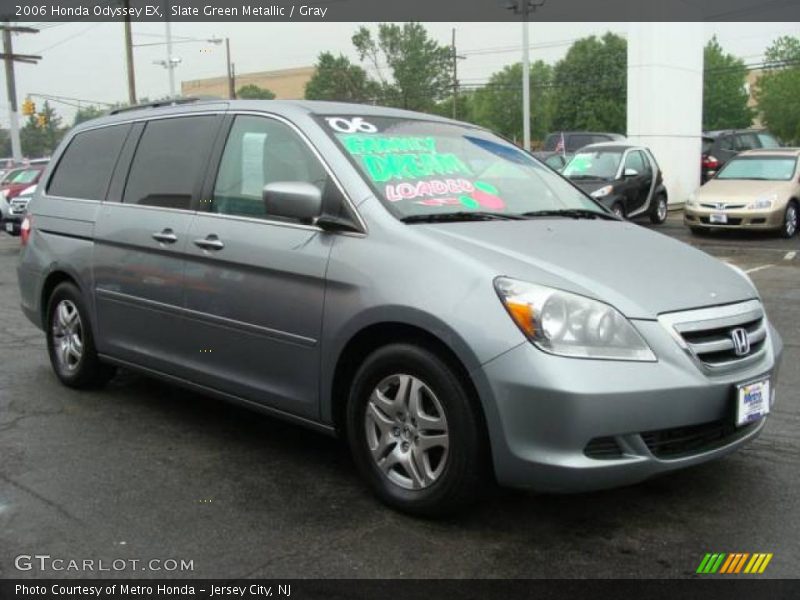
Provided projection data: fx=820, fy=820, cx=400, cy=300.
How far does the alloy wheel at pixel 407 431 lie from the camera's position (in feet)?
10.6

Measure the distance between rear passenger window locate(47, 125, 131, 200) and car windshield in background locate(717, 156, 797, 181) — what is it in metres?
12.3

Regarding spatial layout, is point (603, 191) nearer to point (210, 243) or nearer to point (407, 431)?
point (210, 243)

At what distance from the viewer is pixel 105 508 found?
348 cm

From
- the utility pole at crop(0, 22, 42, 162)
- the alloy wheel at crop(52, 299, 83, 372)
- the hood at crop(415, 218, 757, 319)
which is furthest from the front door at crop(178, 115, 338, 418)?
the utility pole at crop(0, 22, 42, 162)

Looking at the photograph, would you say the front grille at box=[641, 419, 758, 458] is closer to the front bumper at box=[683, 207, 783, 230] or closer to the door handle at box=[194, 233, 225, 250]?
the door handle at box=[194, 233, 225, 250]

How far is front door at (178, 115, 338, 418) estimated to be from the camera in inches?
143

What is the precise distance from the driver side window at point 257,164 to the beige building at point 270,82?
113582 mm

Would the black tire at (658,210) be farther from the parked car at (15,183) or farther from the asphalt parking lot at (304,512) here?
the parked car at (15,183)

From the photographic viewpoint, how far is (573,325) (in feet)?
9.86

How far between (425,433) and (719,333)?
4.01ft

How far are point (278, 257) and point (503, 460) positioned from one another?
4.61 feet

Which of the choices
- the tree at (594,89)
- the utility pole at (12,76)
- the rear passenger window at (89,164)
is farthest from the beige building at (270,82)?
the rear passenger window at (89,164)

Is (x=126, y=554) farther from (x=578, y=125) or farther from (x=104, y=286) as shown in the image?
(x=578, y=125)

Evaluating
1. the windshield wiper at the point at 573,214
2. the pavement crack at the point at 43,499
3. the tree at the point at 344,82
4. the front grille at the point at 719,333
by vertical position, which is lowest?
the pavement crack at the point at 43,499
